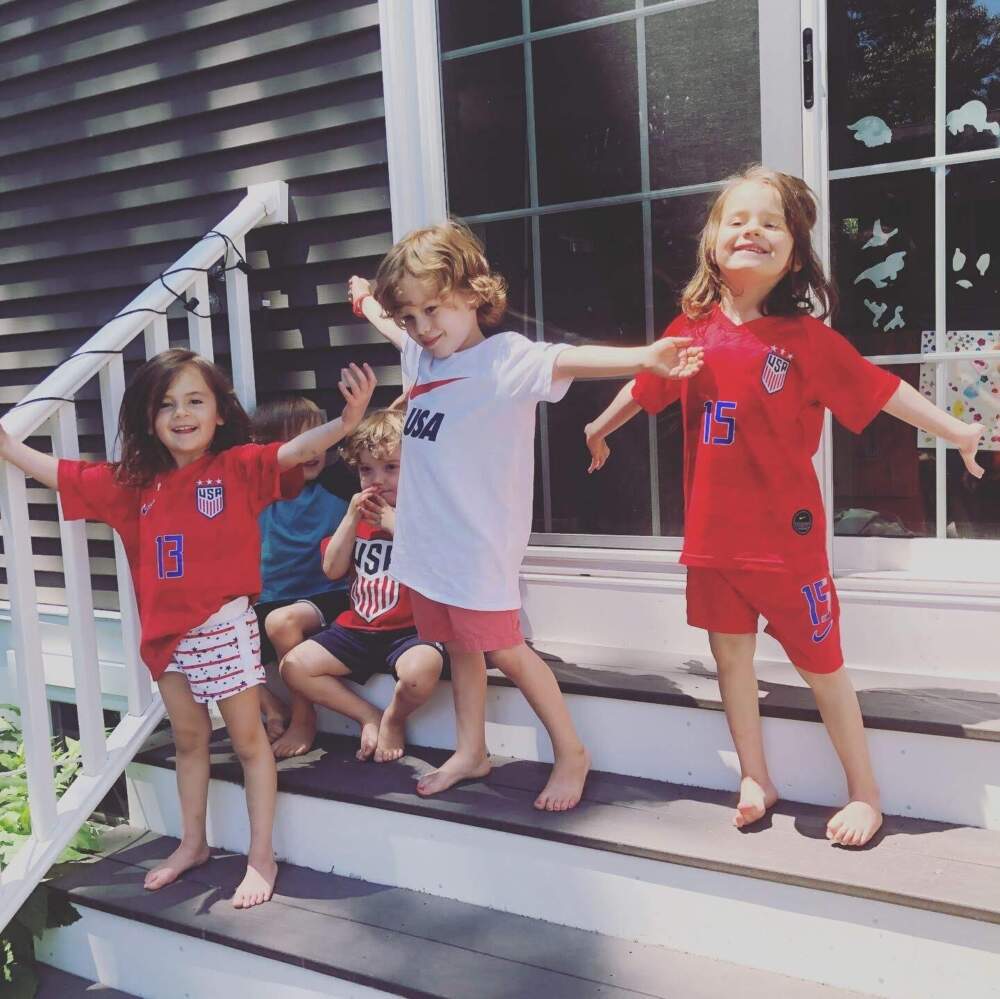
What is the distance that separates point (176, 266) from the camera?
9.09 ft

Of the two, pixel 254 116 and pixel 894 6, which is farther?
pixel 254 116

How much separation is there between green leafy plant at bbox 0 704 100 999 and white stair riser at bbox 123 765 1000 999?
0.34 metres

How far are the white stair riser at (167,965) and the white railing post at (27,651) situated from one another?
254mm

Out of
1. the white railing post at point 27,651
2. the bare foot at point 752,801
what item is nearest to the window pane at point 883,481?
Result: the bare foot at point 752,801

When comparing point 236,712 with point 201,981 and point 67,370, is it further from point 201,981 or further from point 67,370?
point 67,370

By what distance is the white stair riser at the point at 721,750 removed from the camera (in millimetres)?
1940

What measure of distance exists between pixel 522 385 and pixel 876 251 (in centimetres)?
105

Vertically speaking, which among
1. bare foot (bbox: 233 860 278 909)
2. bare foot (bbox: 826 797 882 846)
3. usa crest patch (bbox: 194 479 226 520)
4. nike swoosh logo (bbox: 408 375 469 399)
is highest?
nike swoosh logo (bbox: 408 375 469 399)

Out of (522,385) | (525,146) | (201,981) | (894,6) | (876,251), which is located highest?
→ (894,6)

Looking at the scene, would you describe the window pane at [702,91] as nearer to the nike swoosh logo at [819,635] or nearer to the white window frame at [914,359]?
the white window frame at [914,359]

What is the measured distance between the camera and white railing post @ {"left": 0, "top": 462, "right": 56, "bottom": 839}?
7.43 ft

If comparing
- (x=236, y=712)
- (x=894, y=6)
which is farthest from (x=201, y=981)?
(x=894, y=6)

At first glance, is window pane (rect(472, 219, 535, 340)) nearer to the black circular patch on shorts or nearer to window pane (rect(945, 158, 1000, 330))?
window pane (rect(945, 158, 1000, 330))

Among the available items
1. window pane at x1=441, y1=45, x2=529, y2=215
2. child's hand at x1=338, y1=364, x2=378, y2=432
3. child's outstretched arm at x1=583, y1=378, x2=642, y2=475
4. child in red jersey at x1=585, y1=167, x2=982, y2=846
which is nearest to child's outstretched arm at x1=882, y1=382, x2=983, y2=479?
child in red jersey at x1=585, y1=167, x2=982, y2=846
